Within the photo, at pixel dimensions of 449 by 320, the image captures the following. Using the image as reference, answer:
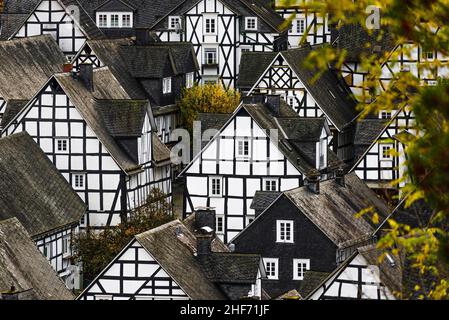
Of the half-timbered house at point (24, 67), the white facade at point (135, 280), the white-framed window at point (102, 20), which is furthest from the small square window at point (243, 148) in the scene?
the white-framed window at point (102, 20)

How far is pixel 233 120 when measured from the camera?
6438cm

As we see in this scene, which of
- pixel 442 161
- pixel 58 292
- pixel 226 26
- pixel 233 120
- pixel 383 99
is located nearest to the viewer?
pixel 442 161

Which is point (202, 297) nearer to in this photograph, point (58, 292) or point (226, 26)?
point (58, 292)

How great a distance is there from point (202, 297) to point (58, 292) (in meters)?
3.86

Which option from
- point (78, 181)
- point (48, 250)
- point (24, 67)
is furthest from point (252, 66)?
point (48, 250)

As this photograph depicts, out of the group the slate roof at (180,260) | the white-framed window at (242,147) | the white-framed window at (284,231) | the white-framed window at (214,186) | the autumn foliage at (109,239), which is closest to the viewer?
the slate roof at (180,260)

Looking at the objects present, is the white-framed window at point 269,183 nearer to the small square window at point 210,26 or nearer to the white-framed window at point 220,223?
the white-framed window at point 220,223

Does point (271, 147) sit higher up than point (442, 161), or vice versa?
point (271, 147)

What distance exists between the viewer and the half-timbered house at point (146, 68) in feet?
259

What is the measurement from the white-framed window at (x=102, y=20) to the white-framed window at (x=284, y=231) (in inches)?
1483

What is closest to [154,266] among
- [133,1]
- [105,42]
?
[105,42]

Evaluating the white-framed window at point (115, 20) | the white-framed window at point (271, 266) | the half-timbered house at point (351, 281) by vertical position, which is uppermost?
the white-framed window at point (115, 20)

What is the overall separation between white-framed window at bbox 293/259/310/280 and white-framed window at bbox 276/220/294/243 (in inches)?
27.9

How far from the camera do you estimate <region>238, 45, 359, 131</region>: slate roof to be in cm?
7781
